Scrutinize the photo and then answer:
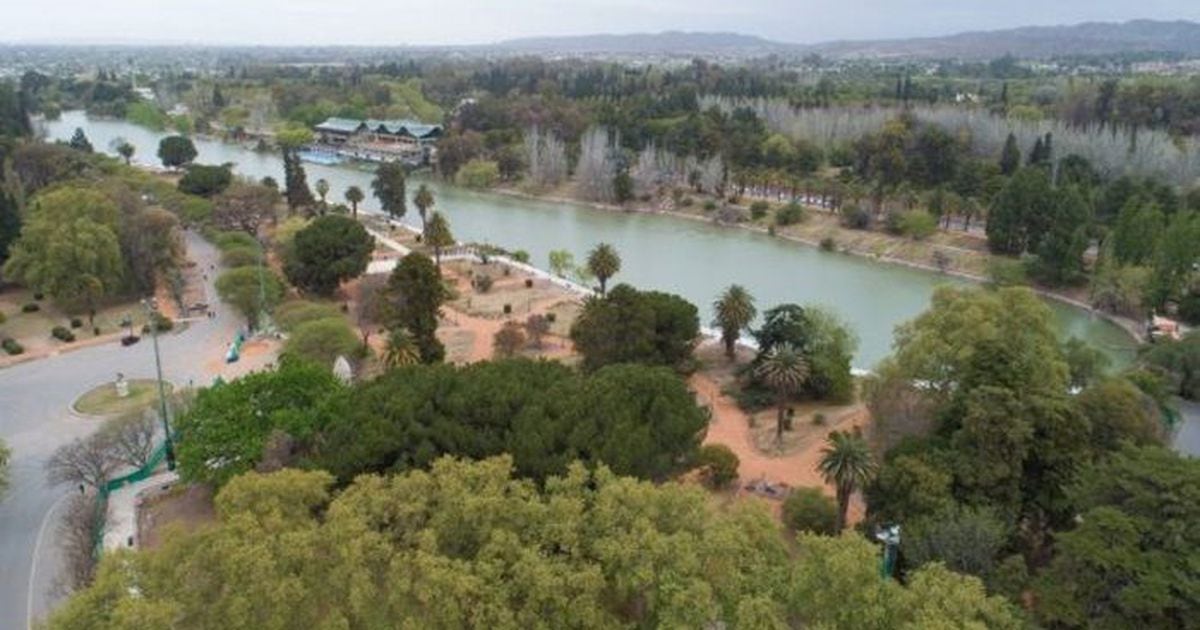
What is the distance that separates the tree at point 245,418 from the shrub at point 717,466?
27.8 feet

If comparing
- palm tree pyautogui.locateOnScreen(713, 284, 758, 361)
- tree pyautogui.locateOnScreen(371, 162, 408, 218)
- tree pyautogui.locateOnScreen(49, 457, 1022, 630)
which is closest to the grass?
tree pyautogui.locateOnScreen(49, 457, 1022, 630)

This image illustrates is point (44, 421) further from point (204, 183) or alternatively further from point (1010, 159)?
point (1010, 159)

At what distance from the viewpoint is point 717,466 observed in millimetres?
20250

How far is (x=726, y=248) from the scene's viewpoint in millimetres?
48844

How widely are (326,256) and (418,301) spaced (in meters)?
8.79

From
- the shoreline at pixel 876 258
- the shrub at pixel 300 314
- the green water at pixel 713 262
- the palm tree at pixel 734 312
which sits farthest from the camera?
the green water at pixel 713 262

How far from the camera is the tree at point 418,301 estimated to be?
27.5 m

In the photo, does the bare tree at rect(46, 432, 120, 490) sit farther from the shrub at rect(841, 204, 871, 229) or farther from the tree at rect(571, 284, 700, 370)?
the shrub at rect(841, 204, 871, 229)

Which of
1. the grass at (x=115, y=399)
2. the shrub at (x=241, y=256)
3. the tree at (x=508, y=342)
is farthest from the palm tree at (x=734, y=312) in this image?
the shrub at (x=241, y=256)

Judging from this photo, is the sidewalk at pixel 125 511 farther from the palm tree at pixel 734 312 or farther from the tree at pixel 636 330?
the palm tree at pixel 734 312

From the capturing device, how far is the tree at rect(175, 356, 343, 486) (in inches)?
732

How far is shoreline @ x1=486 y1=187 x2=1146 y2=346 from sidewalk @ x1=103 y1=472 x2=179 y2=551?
26520 mm

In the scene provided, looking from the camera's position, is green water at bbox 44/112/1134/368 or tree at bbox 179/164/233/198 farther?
tree at bbox 179/164/233/198

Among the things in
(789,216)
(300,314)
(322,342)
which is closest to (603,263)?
(300,314)
